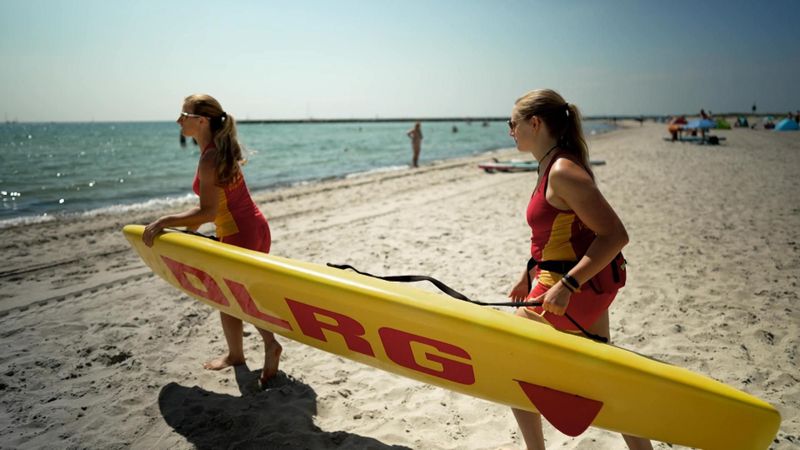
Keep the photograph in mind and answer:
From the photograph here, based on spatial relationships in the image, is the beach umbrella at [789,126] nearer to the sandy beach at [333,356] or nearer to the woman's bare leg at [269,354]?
the sandy beach at [333,356]

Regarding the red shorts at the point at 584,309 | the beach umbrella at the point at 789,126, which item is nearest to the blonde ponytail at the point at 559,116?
the red shorts at the point at 584,309

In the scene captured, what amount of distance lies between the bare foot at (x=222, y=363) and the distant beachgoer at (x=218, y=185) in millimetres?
1087

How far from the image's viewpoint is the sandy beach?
102 inches

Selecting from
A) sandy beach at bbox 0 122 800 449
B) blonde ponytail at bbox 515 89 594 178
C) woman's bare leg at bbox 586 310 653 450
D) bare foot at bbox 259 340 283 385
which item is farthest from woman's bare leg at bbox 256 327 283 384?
blonde ponytail at bbox 515 89 594 178

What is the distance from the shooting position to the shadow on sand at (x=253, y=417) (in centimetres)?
246

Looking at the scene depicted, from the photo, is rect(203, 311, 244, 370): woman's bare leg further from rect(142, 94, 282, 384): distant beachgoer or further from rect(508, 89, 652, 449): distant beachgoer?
rect(508, 89, 652, 449): distant beachgoer

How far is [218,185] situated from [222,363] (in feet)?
5.06

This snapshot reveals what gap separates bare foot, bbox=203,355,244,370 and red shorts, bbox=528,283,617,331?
2.52 m

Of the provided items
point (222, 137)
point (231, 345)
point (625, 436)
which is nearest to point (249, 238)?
point (222, 137)

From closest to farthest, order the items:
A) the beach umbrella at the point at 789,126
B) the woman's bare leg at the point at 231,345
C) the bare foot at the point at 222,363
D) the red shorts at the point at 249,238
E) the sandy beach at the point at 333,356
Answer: the sandy beach at the point at 333,356
the red shorts at the point at 249,238
the woman's bare leg at the point at 231,345
the bare foot at the point at 222,363
the beach umbrella at the point at 789,126

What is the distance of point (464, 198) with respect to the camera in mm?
9875

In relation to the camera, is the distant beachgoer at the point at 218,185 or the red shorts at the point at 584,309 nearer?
the red shorts at the point at 584,309

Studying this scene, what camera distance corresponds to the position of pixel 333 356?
3473 mm

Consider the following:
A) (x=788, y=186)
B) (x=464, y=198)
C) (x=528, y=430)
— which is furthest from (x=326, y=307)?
(x=788, y=186)
